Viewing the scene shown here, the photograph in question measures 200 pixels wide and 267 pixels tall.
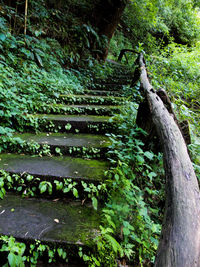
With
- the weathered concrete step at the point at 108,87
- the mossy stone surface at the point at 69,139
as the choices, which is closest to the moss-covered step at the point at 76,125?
the mossy stone surface at the point at 69,139

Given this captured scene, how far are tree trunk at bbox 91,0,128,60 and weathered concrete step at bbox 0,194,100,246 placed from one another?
755 cm

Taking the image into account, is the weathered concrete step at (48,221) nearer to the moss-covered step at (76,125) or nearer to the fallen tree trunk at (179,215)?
the fallen tree trunk at (179,215)

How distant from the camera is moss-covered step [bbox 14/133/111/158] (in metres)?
2.37

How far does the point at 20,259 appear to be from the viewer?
3.95ft

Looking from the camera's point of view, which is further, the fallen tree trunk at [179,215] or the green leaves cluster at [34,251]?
the green leaves cluster at [34,251]

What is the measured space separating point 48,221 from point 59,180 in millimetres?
436

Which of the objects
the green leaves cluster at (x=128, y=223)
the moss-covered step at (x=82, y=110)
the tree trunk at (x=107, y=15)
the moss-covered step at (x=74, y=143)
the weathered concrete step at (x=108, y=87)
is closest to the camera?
the green leaves cluster at (x=128, y=223)

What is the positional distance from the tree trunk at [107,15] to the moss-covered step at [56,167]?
693 cm

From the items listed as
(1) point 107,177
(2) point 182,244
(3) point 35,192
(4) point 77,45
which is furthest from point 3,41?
(2) point 182,244

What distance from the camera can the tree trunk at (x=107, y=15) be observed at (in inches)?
290

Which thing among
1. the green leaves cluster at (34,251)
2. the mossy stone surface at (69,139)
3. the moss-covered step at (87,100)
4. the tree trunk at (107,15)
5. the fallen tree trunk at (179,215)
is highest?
the tree trunk at (107,15)

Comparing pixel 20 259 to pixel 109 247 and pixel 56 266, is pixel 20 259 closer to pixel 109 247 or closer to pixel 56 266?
pixel 56 266

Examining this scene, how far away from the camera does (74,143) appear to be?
2496 millimetres

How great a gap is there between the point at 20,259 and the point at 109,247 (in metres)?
0.62
